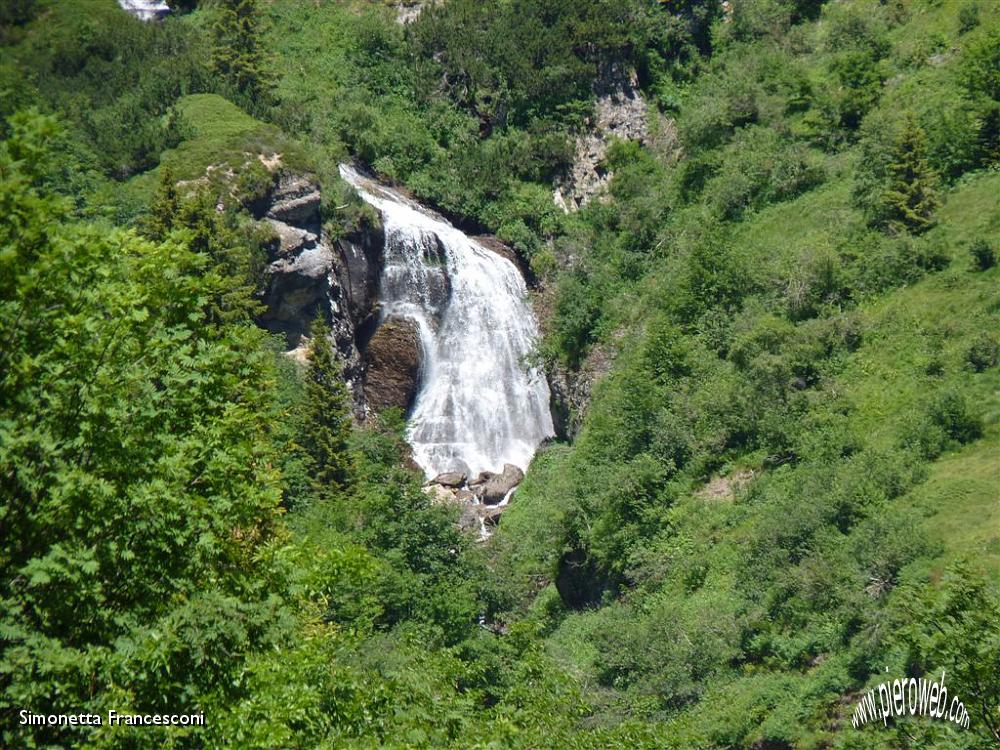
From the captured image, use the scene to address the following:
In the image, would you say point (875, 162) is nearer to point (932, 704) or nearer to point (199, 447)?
point (932, 704)

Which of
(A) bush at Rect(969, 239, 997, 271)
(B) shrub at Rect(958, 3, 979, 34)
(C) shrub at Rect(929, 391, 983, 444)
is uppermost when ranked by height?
(B) shrub at Rect(958, 3, 979, 34)

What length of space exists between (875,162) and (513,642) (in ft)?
84.1

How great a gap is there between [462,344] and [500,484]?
306 inches

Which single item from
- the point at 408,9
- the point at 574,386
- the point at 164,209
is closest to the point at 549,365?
the point at 574,386

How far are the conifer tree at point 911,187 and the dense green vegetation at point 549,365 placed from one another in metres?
0.14

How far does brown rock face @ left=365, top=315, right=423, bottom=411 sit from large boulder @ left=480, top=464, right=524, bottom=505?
539 centimetres

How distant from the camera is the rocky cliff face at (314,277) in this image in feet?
164

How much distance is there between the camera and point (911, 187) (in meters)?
44.2

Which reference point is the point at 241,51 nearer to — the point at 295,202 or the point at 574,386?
the point at 295,202

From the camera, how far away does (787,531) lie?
33.6m

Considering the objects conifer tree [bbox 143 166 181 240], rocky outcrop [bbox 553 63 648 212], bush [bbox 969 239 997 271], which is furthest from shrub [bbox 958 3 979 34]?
conifer tree [bbox 143 166 181 240]

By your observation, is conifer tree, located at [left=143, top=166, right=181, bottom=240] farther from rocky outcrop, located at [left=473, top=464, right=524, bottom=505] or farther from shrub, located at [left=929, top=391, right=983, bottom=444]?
shrub, located at [left=929, top=391, right=983, bottom=444]

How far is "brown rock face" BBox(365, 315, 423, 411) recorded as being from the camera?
53688mm

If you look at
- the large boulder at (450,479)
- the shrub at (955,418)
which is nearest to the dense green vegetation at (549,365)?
the shrub at (955,418)
